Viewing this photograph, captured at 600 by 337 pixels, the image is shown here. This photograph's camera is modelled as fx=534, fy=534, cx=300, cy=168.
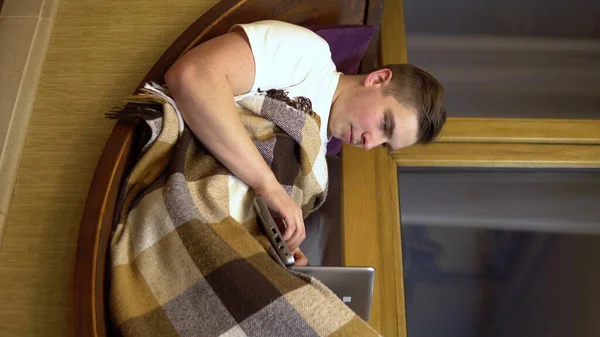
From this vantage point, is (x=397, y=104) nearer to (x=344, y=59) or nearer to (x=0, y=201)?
(x=344, y=59)

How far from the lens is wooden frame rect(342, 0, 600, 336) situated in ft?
3.26

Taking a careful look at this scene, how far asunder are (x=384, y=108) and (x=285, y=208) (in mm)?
259

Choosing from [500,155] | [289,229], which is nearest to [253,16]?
[289,229]

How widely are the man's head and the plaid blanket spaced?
0.11 m

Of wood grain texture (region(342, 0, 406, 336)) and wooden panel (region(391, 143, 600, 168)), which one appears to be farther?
wooden panel (region(391, 143, 600, 168))

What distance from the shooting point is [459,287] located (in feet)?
3.76

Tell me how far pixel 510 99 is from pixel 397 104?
0.61 m

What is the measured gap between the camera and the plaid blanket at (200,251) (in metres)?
0.66

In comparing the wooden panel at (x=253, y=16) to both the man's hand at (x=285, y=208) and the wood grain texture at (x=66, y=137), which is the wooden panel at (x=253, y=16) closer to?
the wood grain texture at (x=66, y=137)

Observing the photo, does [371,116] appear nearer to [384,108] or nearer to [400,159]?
[384,108]

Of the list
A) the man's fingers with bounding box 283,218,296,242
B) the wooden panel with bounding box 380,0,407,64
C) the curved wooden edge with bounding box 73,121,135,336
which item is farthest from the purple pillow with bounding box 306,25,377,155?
the curved wooden edge with bounding box 73,121,135,336

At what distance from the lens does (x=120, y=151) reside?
77 centimetres

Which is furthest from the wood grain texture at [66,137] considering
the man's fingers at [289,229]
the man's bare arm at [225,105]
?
the man's fingers at [289,229]

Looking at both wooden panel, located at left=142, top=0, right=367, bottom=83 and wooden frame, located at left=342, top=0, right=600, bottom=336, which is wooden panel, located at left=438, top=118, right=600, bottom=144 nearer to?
wooden frame, located at left=342, top=0, right=600, bottom=336
